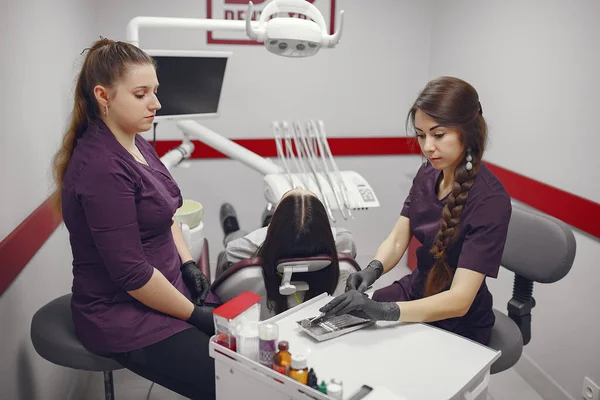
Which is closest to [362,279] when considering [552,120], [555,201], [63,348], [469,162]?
[469,162]

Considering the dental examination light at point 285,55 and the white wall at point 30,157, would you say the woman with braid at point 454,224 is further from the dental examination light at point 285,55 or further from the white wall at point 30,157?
the white wall at point 30,157

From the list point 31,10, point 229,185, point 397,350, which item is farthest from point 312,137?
point 397,350

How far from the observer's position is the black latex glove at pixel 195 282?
1.63m

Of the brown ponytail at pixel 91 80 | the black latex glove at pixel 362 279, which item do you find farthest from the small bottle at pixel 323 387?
the brown ponytail at pixel 91 80

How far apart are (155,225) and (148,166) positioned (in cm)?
17

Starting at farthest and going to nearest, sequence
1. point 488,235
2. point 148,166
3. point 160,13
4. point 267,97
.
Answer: point 267,97, point 160,13, point 148,166, point 488,235

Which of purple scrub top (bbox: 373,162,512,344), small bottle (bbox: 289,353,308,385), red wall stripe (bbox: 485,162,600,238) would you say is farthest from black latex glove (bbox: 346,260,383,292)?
red wall stripe (bbox: 485,162,600,238)

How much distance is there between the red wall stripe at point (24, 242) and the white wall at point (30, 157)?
25mm

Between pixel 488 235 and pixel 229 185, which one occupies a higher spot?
pixel 488 235

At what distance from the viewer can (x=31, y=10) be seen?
1.85m

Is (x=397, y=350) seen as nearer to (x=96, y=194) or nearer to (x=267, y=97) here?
(x=96, y=194)

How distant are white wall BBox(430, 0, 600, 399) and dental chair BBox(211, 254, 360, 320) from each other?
101 centimetres

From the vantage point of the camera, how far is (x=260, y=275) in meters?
1.58

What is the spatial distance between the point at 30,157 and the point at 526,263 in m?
1.60
